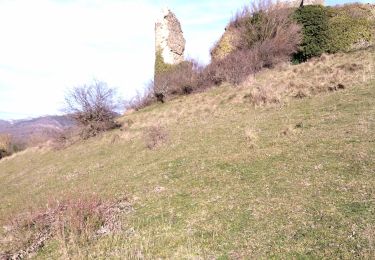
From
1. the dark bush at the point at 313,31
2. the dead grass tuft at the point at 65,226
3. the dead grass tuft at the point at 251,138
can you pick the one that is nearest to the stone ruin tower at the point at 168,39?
the dark bush at the point at 313,31

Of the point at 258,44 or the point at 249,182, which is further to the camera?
the point at 258,44

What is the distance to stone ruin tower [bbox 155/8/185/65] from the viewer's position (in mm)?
44219

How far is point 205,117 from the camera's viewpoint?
24.1 meters

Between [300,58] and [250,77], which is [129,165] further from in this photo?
[300,58]

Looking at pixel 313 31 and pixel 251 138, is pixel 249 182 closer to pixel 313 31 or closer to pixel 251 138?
pixel 251 138

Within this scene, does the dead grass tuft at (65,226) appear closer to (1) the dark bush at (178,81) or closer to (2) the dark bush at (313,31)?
(2) the dark bush at (313,31)

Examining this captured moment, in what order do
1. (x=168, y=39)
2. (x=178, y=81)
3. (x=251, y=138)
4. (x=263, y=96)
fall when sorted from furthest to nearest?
(x=168, y=39) < (x=178, y=81) < (x=263, y=96) < (x=251, y=138)

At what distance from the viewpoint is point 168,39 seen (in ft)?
145

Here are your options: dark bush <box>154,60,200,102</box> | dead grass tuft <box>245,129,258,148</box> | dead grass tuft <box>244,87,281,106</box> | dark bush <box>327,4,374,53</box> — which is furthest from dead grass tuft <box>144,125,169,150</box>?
dark bush <box>327,4,374,53</box>

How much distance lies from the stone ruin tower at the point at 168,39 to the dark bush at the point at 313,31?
15091mm

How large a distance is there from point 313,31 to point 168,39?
17271mm

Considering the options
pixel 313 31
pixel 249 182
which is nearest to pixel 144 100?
pixel 313 31

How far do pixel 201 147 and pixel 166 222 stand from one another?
7143 millimetres

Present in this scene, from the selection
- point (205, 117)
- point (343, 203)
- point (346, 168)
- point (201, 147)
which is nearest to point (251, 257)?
point (343, 203)
